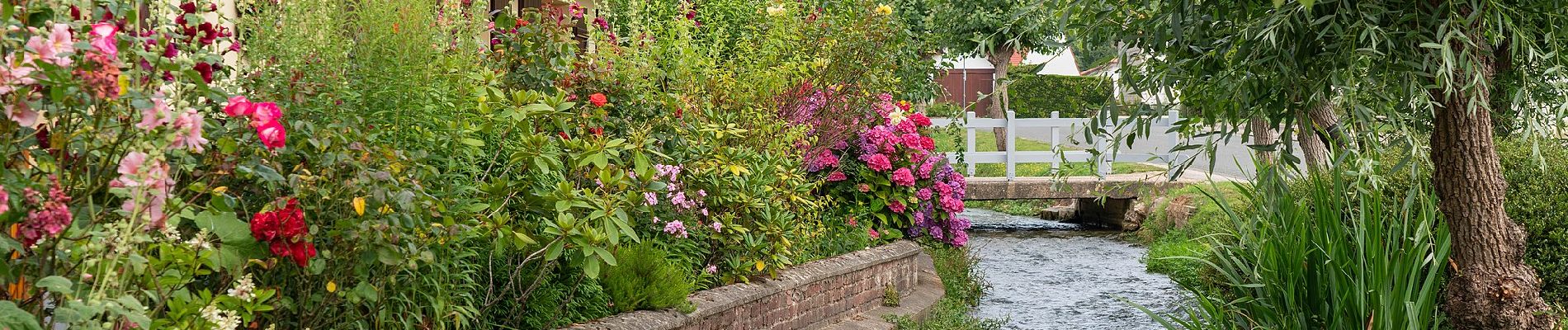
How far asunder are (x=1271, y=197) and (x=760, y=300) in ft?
7.21

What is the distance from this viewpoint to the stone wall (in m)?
4.65

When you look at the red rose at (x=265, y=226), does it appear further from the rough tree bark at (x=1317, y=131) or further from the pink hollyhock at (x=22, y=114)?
the rough tree bark at (x=1317, y=131)

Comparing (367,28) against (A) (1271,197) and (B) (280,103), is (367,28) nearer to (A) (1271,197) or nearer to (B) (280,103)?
(B) (280,103)

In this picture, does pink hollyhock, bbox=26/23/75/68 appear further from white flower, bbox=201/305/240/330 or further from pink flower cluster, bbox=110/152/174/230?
white flower, bbox=201/305/240/330

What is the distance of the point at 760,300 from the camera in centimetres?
542

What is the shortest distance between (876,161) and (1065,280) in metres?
2.33

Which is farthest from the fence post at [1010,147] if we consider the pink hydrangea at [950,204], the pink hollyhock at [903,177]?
the pink hollyhock at [903,177]

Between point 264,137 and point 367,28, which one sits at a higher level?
point 367,28

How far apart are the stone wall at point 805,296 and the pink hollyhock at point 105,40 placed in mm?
2348

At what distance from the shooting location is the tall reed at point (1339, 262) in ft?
13.1

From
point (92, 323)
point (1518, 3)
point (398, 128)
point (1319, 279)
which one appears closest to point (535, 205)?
point (398, 128)

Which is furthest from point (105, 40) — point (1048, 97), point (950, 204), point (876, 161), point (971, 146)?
point (1048, 97)

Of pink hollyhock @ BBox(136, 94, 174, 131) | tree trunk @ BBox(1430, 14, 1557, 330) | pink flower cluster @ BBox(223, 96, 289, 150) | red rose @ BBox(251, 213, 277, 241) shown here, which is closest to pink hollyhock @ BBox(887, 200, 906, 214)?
tree trunk @ BBox(1430, 14, 1557, 330)

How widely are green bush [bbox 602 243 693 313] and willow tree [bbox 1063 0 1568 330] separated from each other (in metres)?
1.70
